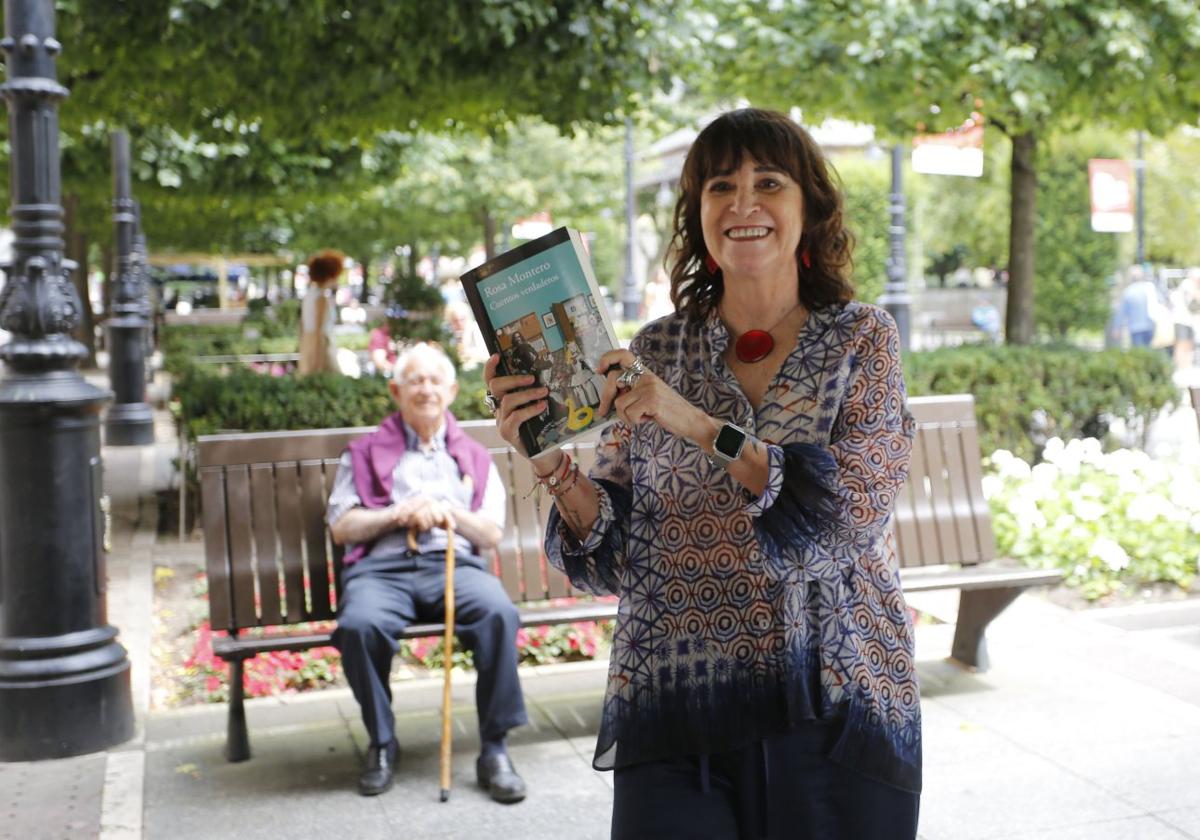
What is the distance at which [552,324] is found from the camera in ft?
8.25

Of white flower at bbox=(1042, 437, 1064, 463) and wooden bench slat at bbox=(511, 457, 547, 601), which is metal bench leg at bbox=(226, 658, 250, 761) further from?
white flower at bbox=(1042, 437, 1064, 463)

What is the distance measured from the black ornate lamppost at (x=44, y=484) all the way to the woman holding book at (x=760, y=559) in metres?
3.39

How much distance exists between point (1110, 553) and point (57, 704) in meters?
5.21

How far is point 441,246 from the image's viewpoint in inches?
1924

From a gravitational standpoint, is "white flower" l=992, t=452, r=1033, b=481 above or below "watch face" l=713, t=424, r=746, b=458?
below

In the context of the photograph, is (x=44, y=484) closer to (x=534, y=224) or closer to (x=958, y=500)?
(x=958, y=500)

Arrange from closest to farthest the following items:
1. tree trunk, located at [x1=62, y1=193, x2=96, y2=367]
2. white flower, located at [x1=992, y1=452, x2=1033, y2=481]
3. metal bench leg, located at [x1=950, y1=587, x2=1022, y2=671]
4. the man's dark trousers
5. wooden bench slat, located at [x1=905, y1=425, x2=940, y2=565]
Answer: the man's dark trousers
metal bench leg, located at [x1=950, y1=587, x2=1022, y2=671]
wooden bench slat, located at [x1=905, y1=425, x2=940, y2=565]
white flower, located at [x1=992, y1=452, x2=1033, y2=481]
tree trunk, located at [x1=62, y1=193, x2=96, y2=367]

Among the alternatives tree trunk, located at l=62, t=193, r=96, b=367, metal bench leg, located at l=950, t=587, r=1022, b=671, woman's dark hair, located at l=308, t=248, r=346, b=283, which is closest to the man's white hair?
metal bench leg, located at l=950, t=587, r=1022, b=671

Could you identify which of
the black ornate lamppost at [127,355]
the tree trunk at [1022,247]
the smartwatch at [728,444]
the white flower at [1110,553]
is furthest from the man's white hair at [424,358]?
the black ornate lamppost at [127,355]

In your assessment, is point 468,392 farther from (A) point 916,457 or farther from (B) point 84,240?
(B) point 84,240

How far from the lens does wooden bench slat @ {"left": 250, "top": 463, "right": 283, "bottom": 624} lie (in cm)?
530

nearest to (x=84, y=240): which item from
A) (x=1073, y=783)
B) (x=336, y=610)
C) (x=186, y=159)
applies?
(x=186, y=159)

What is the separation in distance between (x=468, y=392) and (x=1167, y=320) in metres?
16.2

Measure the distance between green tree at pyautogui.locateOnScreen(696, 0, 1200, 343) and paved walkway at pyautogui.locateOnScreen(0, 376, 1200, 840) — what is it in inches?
192
